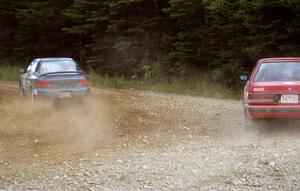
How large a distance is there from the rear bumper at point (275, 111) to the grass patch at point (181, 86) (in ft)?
28.8

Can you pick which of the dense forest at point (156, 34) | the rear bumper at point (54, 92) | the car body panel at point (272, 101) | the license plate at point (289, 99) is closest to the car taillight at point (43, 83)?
the rear bumper at point (54, 92)

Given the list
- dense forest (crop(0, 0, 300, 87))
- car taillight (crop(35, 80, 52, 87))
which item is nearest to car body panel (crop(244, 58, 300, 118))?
car taillight (crop(35, 80, 52, 87))

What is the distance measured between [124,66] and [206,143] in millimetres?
20173

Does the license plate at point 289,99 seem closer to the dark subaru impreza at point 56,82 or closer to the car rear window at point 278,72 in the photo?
the car rear window at point 278,72

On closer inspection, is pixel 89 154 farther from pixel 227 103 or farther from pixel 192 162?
pixel 227 103

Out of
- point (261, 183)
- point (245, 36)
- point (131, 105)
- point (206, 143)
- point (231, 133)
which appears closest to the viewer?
point (261, 183)

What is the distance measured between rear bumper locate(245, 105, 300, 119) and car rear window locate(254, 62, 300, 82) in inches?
36.9

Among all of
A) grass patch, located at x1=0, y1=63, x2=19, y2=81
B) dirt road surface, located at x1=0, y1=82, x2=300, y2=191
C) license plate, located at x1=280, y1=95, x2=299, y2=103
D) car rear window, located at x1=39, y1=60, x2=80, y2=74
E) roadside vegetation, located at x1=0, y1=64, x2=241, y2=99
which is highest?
car rear window, located at x1=39, y1=60, x2=80, y2=74

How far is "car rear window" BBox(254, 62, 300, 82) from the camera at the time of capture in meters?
12.3

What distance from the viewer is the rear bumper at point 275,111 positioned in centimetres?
1142

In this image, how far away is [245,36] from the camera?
71.8 ft

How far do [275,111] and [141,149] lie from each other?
3.23 metres

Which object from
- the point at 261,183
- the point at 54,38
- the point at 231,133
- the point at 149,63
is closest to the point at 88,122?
the point at 231,133

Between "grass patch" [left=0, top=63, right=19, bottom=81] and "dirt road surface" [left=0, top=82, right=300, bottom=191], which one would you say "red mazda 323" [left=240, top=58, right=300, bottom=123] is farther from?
"grass patch" [left=0, top=63, right=19, bottom=81]
